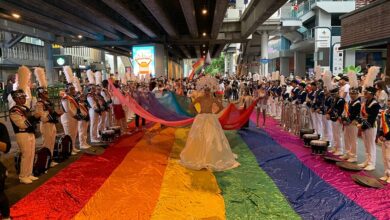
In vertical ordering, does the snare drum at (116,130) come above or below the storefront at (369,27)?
below

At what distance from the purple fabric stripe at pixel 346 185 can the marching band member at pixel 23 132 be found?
21.1 feet

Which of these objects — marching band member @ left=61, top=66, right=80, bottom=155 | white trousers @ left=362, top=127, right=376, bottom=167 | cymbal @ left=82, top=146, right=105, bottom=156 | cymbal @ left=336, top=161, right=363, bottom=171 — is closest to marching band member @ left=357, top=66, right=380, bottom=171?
white trousers @ left=362, top=127, right=376, bottom=167

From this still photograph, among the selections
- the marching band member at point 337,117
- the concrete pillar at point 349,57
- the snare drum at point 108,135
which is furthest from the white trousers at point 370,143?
the concrete pillar at point 349,57

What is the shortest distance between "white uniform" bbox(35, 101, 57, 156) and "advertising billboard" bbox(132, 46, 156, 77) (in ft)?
59.1

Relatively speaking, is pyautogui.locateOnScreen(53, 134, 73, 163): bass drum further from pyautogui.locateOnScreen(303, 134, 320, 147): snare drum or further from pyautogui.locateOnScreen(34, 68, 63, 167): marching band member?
pyautogui.locateOnScreen(303, 134, 320, 147): snare drum

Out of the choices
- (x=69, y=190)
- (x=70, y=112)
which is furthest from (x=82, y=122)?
(x=69, y=190)

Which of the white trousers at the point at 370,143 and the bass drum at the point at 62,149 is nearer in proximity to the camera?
the white trousers at the point at 370,143

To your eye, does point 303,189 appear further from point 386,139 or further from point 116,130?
point 116,130

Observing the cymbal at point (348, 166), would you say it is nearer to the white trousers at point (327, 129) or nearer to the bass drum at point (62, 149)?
the white trousers at point (327, 129)

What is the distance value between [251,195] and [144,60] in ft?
70.7

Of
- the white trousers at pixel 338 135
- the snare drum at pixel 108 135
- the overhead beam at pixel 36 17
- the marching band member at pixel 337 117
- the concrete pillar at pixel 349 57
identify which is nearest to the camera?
the marching band member at pixel 337 117

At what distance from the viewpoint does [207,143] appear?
27.4ft

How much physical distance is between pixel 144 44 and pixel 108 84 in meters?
14.6

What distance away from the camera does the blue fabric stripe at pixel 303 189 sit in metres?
5.55
